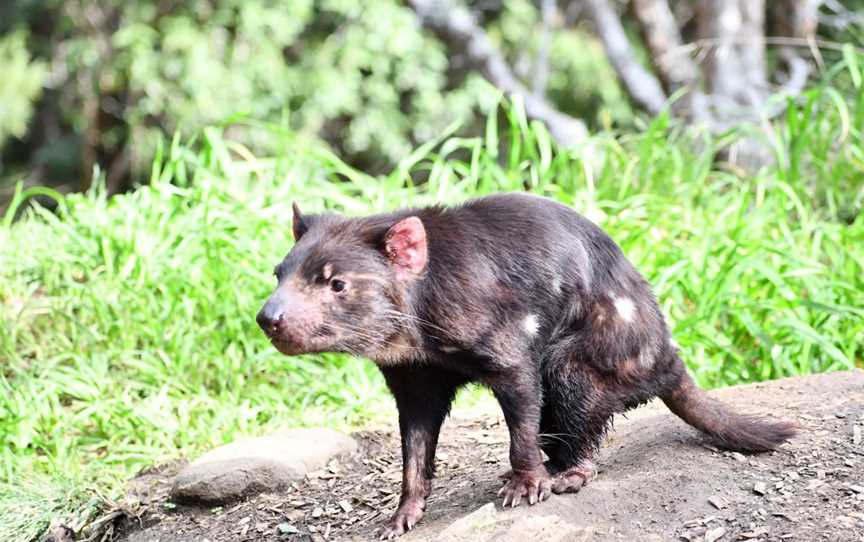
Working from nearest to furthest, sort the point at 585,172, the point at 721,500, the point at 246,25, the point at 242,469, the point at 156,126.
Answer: the point at 721,500, the point at 242,469, the point at 585,172, the point at 246,25, the point at 156,126

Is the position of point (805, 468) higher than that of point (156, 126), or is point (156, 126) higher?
point (156, 126)

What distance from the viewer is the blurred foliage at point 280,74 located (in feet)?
31.3

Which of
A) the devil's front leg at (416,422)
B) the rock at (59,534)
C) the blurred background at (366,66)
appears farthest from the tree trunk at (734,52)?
the rock at (59,534)

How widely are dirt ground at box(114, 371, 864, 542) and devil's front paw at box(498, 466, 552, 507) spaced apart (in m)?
0.03

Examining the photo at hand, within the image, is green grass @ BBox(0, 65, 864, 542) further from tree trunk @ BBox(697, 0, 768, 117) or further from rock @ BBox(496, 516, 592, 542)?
rock @ BBox(496, 516, 592, 542)

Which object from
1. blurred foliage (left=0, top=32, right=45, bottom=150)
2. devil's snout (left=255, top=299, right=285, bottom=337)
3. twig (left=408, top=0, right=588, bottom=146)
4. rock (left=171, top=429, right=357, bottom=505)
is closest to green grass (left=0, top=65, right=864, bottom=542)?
rock (left=171, top=429, right=357, bottom=505)

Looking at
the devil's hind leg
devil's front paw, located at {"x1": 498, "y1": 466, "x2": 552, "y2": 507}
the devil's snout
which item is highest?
the devil's snout

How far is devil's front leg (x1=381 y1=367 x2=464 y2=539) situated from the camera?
10.0 ft

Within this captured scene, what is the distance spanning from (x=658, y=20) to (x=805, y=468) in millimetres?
6017

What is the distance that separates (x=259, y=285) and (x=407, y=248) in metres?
2.18

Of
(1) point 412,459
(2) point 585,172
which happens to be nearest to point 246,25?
(2) point 585,172

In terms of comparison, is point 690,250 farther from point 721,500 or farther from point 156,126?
point 156,126

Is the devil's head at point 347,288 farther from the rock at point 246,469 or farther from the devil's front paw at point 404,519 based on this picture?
the rock at point 246,469

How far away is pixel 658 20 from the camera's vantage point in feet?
27.8
